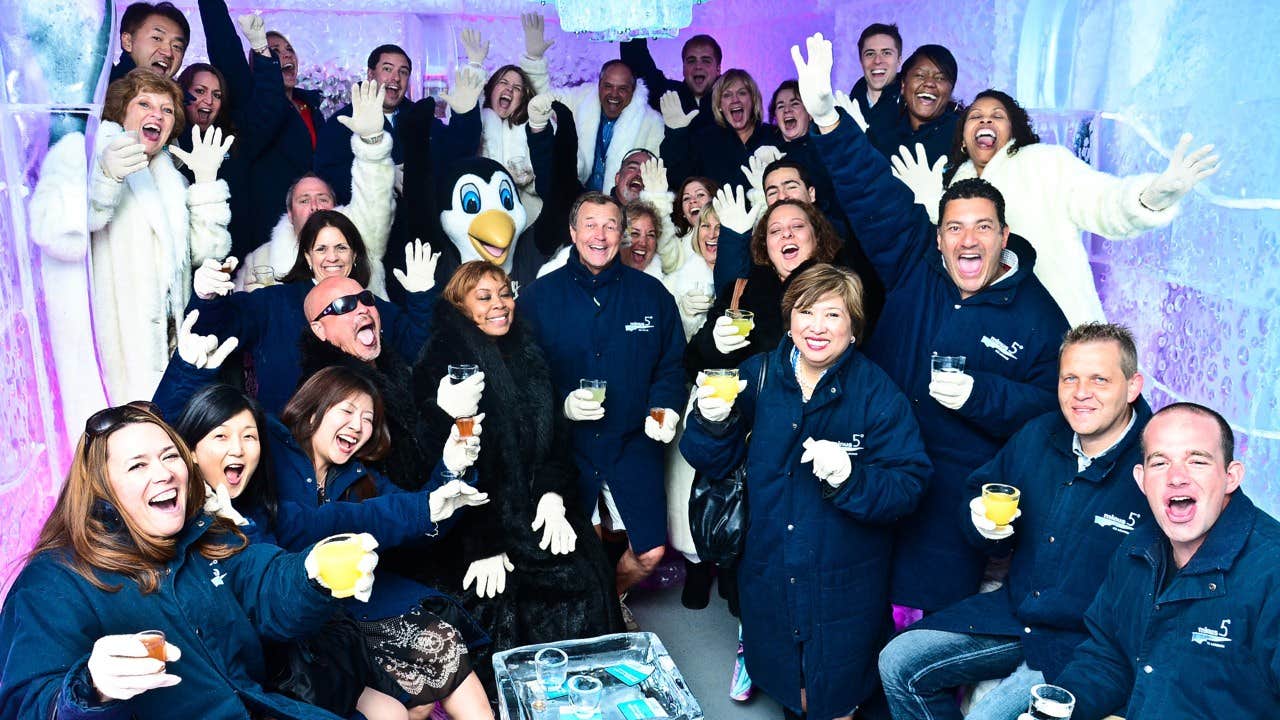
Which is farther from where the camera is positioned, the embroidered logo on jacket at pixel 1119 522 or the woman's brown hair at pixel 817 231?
the woman's brown hair at pixel 817 231

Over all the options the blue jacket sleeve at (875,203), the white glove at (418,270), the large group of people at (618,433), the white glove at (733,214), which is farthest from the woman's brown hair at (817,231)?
the white glove at (418,270)

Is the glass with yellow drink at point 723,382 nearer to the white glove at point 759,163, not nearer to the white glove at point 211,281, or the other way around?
the white glove at point 211,281

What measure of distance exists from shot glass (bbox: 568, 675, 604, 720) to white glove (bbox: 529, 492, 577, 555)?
2.85ft

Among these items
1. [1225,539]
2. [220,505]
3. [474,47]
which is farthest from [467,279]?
[1225,539]

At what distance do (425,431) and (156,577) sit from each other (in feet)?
4.13

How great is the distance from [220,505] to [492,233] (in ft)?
7.04

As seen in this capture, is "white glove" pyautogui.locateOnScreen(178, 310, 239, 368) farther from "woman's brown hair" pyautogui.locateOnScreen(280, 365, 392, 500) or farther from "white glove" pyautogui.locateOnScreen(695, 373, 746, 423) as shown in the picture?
"white glove" pyautogui.locateOnScreen(695, 373, 746, 423)

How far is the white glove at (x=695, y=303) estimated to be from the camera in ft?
14.0

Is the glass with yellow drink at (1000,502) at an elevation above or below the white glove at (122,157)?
below

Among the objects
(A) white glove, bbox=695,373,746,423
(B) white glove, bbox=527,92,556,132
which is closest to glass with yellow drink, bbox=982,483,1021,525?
(A) white glove, bbox=695,373,746,423

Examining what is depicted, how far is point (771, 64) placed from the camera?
25.2 ft

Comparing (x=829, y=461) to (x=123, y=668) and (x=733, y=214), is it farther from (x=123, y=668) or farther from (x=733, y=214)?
(x=123, y=668)

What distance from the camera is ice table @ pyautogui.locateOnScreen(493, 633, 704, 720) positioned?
2.60 meters

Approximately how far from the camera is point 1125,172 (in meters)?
4.06
